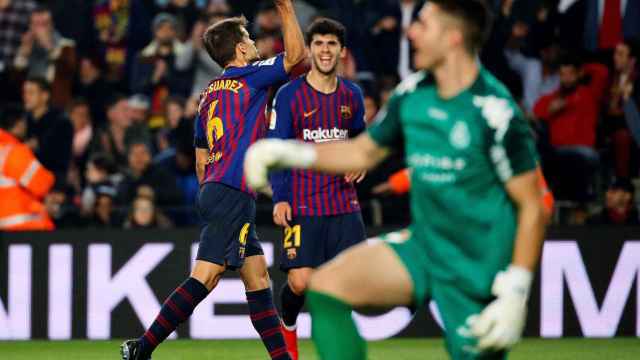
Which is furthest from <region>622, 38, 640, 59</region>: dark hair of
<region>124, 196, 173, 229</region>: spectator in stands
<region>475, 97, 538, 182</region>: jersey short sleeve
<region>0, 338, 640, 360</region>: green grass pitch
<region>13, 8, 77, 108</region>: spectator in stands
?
<region>475, 97, 538, 182</region>: jersey short sleeve

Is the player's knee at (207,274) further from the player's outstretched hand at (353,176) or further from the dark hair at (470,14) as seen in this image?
the dark hair at (470,14)

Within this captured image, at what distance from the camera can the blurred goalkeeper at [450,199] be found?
475 centimetres

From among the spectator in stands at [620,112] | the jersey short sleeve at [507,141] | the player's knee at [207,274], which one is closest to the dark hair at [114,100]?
the spectator in stands at [620,112]

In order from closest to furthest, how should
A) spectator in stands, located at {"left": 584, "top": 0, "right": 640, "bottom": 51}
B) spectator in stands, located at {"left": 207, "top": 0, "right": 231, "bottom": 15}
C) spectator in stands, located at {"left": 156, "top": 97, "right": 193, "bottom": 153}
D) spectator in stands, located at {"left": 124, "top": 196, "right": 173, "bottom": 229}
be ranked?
1. spectator in stands, located at {"left": 124, "top": 196, "right": 173, "bottom": 229}
2. spectator in stands, located at {"left": 156, "top": 97, "right": 193, "bottom": 153}
3. spectator in stands, located at {"left": 584, "top": 0, "right": 640, "bottom": 51}
4. spectator in stands, located at {"left": 207, "top": 0, "right": 231, "bottom": 15}

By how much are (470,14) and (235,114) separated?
2.70m

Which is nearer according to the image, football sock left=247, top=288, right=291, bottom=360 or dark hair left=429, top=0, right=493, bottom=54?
dark hair left=429, top=0, right=493, bottom=54

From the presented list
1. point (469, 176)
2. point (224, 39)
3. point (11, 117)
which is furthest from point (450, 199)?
point (11, 117)

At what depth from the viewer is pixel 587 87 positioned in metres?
12.2

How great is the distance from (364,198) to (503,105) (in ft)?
21.8

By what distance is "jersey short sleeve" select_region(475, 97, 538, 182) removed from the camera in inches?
187

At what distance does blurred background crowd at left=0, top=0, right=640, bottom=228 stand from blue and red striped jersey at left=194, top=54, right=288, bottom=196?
3546 mm

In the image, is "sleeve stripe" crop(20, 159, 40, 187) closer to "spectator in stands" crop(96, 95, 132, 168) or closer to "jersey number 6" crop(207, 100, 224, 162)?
"spectator in stands" crop(96, 95, 132, 168)

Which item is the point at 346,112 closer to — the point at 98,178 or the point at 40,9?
the point at 98,178

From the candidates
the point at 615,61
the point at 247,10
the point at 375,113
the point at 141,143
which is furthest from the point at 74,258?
the point at 615,61
